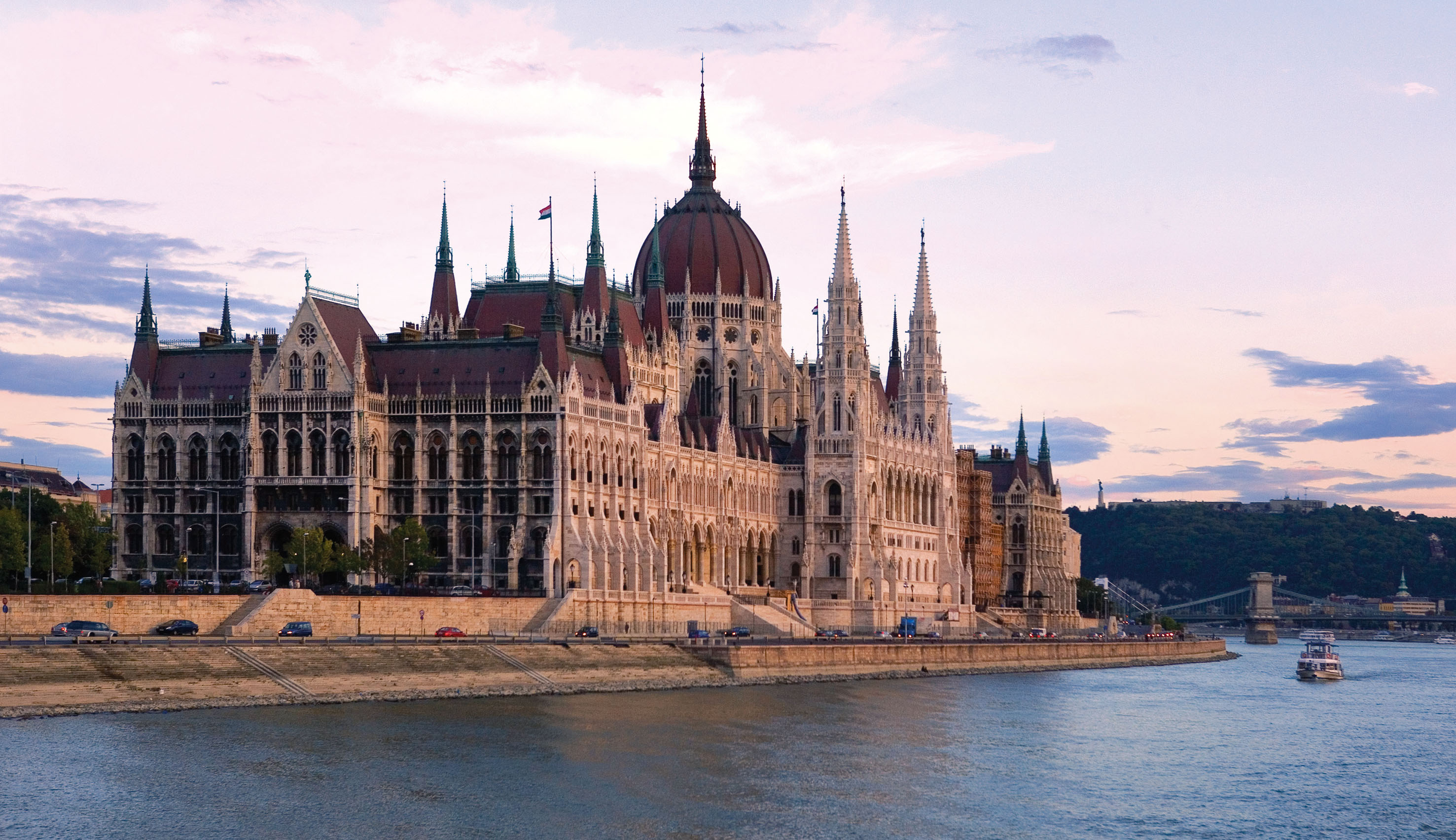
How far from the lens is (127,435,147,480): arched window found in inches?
5901

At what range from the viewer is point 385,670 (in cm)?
10569

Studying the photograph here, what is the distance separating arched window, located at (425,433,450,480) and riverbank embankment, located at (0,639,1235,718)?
23343 millimetres

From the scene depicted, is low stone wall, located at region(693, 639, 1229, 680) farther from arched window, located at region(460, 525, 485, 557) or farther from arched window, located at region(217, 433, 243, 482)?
arched window, located at region(217, 433, 243, 482)

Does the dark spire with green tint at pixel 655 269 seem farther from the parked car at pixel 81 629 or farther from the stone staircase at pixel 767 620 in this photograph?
the parked car at pixel 81 629

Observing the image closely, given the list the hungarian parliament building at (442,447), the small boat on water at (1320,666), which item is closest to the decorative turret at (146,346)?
the hungarian parliament building at (442,447)

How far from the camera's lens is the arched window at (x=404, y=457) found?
146500 millimetres

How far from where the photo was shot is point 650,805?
76438 mm

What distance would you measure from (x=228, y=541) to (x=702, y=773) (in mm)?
70458

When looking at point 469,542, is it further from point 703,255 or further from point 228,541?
point 703,255

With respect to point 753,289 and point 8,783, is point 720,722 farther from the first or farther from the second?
point 753,289

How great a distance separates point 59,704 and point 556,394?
2332 inches

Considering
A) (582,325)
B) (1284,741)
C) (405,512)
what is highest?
(582,325)

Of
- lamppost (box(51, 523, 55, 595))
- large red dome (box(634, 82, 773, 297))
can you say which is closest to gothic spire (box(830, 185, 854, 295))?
large red dome (box(634, 82, 773, 297))

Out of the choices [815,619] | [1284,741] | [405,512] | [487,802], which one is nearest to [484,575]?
[405,512]
